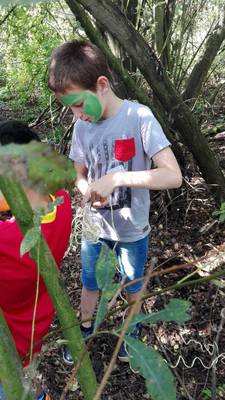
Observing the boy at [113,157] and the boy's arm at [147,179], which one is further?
the boy at [113,157]

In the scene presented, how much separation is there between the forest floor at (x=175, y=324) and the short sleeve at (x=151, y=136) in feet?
1.60

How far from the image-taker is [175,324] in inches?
86.9

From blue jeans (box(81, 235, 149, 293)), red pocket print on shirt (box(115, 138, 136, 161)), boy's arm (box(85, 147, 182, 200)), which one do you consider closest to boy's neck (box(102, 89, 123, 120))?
red pocket print on shirt (box(115, 138, 136, 161))

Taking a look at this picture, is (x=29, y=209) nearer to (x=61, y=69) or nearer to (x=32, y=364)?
(x=32, y=364)

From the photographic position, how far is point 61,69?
1.43 metres

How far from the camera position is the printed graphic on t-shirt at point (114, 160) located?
1.61 meters

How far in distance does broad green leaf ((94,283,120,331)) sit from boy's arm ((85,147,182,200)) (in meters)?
0.72

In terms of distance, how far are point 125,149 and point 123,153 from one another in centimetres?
2

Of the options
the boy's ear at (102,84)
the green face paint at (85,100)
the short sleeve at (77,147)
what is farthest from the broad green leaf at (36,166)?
the short sleeve at (77,147)

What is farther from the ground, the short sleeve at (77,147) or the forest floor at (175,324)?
the short sleeve at (77,147)

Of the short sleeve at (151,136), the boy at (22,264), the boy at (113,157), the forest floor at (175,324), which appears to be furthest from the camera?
the forest floor at (175,324)

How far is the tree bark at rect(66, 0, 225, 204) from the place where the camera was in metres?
1.77

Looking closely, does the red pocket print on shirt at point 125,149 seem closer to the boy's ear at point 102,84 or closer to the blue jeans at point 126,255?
the boy's ear at point 102,84

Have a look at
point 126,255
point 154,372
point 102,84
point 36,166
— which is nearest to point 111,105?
point 102,84
